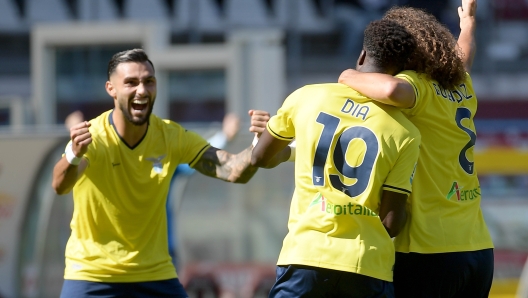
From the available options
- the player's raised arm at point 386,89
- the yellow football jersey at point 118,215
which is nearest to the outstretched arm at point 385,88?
the player's raised arm at point 386,89

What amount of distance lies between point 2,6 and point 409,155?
1885 centimetres

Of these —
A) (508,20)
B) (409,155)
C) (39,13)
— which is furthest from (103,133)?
(508,20)

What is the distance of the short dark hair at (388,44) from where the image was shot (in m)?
3.20

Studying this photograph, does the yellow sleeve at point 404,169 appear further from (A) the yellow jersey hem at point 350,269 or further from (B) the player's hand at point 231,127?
(B) the player's hand at point 231,127

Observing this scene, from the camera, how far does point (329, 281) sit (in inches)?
124

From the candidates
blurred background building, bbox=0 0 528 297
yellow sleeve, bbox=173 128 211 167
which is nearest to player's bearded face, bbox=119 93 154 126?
yellow sleeve, bbox=173 128 211 167

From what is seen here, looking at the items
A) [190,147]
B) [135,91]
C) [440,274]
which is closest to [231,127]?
[190,147]

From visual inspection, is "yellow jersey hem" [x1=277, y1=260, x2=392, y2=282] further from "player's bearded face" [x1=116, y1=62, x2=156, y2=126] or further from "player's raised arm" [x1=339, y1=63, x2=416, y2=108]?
"player's bearded face" [x1=116, y1=62, x2=156, y2=126]

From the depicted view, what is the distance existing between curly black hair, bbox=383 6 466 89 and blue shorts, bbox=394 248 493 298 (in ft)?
2.36

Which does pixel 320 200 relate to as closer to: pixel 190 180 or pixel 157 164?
pixel 157 164

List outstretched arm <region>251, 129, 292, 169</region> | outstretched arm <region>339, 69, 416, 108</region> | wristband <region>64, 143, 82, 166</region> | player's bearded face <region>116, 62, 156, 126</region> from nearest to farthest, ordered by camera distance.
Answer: outstretched arm <region>339, 69, 416, 108</region>
outstretched arm <region>251, 129, 292, 169</region>
wristband <region>64, 143, 82, 166</region>
player's bearded face <region>116, 62, 156, 126</region>

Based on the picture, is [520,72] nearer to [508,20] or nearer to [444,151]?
[508,20]

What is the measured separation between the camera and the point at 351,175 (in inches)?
124

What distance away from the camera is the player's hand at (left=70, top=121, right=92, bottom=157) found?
391 cm
